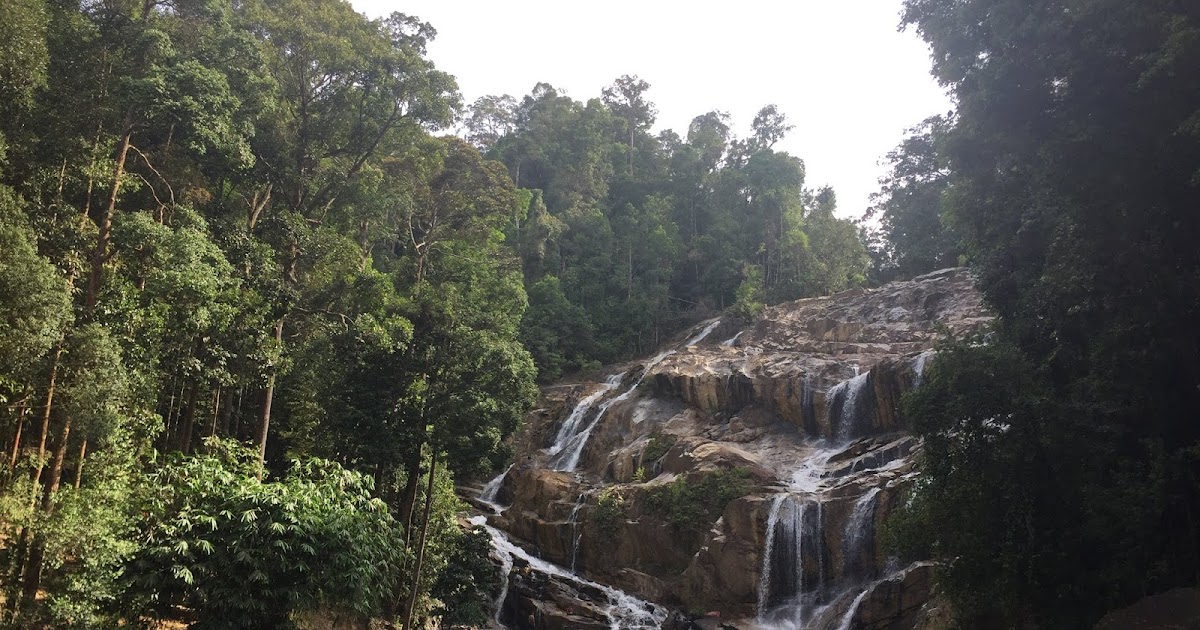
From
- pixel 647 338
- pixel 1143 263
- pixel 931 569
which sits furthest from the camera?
pixel 647 338

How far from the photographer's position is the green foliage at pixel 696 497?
68.9ft

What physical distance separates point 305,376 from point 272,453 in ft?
15.7

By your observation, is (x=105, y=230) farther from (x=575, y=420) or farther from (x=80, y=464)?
(x=575, y=420)

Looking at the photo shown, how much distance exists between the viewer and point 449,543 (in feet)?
59.1

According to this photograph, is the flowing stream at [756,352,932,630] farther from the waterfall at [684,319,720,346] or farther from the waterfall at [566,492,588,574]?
the waterfall at [684,319,720,346]

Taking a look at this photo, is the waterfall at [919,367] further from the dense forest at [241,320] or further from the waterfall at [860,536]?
the dense forest at [241,320]

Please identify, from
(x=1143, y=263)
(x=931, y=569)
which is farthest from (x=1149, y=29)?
(x=931, y=569)

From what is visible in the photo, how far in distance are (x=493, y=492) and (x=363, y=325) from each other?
1164 cm

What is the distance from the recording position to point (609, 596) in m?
20.2

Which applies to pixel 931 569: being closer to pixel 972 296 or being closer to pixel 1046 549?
pixel 1046 549

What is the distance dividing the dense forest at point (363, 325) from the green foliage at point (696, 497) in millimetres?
5940

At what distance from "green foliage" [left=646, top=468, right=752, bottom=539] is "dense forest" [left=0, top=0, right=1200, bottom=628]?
594cm

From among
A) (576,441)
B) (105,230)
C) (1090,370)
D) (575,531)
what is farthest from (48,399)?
(576,441)

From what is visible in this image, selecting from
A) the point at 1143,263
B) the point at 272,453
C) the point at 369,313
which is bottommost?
the point at 272,453
